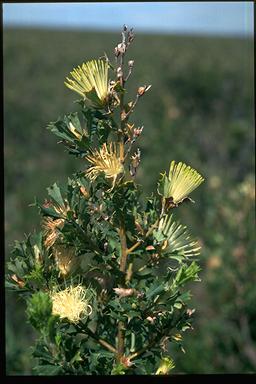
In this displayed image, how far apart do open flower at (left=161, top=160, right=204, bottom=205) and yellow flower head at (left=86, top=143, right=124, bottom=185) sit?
0.09m

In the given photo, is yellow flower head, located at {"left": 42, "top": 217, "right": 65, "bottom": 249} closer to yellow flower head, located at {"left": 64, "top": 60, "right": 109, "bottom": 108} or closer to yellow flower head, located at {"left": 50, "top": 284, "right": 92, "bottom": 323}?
yellow flower head, located at {"left": 50, "top": 284, "right": 92, "bottom": 323}

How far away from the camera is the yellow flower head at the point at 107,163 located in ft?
3.85

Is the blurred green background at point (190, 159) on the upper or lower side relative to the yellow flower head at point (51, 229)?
upper

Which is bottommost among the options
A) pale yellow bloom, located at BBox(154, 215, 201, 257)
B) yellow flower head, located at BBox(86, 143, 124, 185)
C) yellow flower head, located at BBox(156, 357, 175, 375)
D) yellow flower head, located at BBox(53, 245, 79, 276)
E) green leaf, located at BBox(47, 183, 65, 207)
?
yellow flower head, located at BBox(156, 357, 175, 375)

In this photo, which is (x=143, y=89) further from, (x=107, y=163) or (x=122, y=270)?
(x=122, y=270)

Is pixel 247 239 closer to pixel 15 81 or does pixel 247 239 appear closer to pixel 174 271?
pixel 174 271

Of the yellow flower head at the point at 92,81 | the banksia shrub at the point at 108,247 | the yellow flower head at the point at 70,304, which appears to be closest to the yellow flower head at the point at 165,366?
the banksia shrub at the point at 108,247

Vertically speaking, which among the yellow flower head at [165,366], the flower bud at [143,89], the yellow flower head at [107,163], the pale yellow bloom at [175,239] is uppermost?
the flower bud at [143,89]

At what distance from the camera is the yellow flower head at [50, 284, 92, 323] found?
46.5 inches

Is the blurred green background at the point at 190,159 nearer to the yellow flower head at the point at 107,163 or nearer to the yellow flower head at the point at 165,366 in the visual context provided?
the yellow flower head at the point at 107,163

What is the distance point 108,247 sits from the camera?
4.04ft

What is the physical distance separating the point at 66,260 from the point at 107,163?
0.20 meters

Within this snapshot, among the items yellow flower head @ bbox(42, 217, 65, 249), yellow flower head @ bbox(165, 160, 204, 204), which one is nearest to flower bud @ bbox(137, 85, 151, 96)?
yellow flower head @ bbox(165, 160, 204, 204)

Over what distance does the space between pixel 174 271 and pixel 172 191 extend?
144mm
